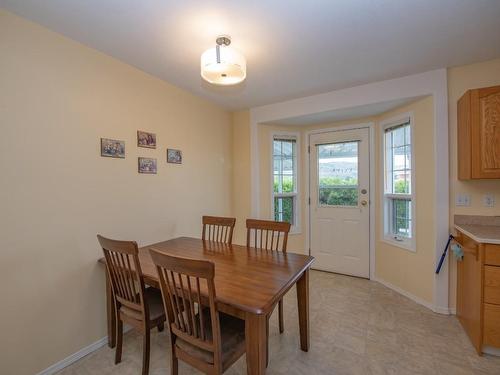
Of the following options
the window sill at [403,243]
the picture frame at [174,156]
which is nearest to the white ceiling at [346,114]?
the picture frame at [174,156]

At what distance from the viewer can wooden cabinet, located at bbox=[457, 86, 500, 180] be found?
1.95 m

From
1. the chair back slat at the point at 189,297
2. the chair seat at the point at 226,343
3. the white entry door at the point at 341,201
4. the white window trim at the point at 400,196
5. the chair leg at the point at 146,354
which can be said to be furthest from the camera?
the white entry door at the point at 341,201

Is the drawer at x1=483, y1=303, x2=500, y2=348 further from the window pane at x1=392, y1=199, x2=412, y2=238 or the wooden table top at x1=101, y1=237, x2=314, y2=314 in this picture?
the wooden table top at x1=101, y1=237, x2=314, y2=314

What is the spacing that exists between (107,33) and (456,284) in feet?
12.1

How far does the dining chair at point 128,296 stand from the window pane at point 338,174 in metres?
2.61

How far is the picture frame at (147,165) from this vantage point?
7.61 feet

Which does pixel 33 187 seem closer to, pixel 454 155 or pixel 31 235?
pixel 31 235

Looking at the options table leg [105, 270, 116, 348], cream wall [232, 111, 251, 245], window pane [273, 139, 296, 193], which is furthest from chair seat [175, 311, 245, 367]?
window pane [273, 139, 296, 193]

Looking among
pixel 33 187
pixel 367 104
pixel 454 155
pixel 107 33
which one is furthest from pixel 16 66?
pixel 454 155

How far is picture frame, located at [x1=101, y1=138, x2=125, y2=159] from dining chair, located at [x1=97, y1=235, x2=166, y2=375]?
76cm

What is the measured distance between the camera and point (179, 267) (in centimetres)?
119

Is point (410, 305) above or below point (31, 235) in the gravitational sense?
below

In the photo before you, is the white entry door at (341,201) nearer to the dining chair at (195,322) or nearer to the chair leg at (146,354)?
the dining chair at (195,322)

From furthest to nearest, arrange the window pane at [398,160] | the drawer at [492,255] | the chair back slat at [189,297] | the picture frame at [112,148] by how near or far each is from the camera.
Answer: the window pane at [398,160]
the picture frame at [112,148]
the drawer at [492,255]
the chair back slat at [189,297]
